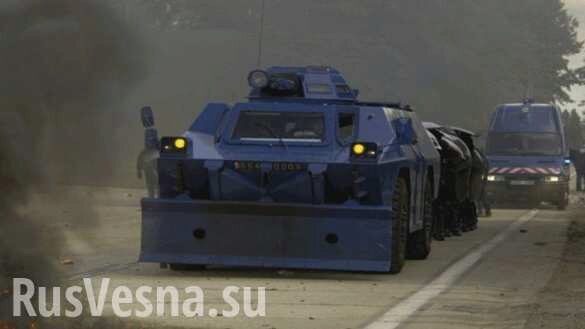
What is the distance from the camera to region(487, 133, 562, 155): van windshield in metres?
40.5

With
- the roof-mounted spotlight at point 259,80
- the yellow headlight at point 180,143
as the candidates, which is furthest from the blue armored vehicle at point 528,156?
the yellow headlight at point 180,143

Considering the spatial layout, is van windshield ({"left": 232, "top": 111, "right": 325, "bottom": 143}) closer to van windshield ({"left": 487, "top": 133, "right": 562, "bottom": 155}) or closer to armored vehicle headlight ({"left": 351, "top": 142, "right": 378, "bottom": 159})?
armored vehicle headlight ({"left": 351, "top": 142, "right": 378, "bottom": 159})

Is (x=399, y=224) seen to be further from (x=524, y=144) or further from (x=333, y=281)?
(x=524, y=144)

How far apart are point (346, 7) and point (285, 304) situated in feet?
265

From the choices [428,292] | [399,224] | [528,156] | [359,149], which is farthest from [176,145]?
[528,156]

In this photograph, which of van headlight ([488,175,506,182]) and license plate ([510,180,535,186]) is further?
van headlight ([488,175,506,182])

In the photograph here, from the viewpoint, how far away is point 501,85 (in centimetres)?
10250

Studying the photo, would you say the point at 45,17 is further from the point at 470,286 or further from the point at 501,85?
the point at 501,85

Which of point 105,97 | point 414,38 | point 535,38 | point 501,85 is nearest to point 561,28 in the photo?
point 535,38

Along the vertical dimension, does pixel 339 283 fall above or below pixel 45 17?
below

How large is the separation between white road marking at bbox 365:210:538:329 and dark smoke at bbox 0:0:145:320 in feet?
8.66

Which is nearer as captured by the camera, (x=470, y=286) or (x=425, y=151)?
(x=470, y=286)

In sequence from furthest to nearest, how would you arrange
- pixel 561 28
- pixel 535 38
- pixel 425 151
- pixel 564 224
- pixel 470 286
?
pixel 561 28 < pixel 535 38 < pixel 564 224 < pixel 425 151 < pixel 470 286

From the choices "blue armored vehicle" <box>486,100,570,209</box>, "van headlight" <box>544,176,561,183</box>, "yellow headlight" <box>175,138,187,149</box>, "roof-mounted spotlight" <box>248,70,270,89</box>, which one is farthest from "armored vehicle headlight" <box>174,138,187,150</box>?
"van headlight" <box>544,176,561,183</box>
